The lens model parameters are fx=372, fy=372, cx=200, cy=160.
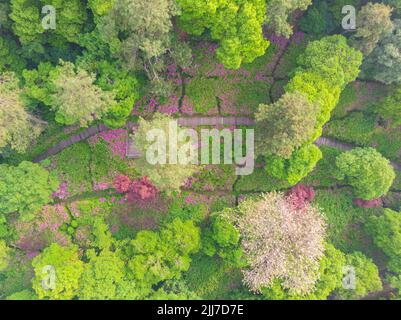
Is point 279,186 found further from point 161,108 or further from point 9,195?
point 9,195

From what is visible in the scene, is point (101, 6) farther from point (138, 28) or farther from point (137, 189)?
point (137, 189)

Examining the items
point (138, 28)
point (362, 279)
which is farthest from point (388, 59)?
point (138, 28)

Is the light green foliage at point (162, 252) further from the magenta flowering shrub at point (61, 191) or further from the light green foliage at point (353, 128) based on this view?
the light green foliage at point (353, 128)

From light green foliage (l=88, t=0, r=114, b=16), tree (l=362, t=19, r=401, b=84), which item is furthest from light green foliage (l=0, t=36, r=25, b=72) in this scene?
tree (l=362, t=19, r=401, b=84)

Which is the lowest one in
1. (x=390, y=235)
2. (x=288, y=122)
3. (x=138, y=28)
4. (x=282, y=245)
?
(x=282, y=245)

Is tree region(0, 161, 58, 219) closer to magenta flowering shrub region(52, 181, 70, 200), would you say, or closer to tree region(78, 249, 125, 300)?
magenta flowering shrub region(52, 181, 70, 200)
